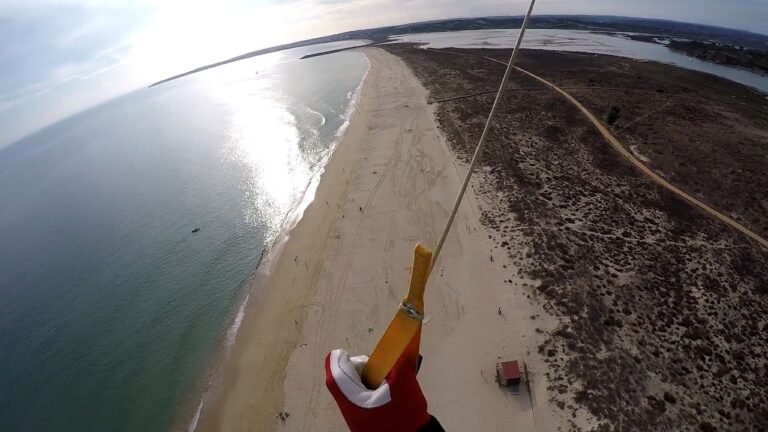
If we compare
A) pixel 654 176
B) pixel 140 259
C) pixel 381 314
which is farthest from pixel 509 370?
pixel 140 259

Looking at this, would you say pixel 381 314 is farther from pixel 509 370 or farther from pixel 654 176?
pixel 654 176

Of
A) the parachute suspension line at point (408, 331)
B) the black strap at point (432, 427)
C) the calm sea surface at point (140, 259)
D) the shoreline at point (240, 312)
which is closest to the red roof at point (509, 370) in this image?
the shoreline at point (240, 312)

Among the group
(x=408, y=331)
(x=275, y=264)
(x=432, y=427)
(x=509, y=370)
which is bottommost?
(x=275, y=264)

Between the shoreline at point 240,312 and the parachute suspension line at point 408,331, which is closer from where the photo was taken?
the parachute suspension line at point 408,331

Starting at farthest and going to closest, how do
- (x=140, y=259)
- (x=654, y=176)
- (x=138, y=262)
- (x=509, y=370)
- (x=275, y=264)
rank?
(x=140, y=259) → (x=138, y=262) → (x=654, y=176) → (x=275, y=264) → (x=509, y=370)

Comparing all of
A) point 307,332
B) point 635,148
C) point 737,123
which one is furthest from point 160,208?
point 737,123

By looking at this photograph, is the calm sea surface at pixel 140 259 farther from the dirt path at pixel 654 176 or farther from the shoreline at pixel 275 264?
the dirt path at pixel 654 176
